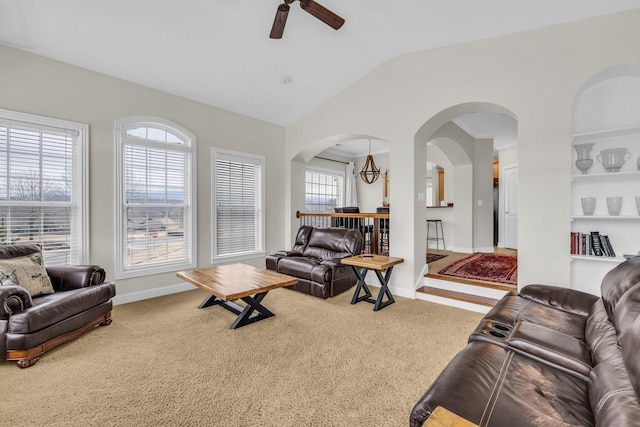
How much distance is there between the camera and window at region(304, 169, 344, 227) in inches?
309

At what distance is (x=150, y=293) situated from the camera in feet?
13.6

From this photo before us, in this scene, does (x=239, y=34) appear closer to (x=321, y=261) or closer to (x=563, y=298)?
(x=321, y=261)

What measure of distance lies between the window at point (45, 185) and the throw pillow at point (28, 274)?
551 millimetres

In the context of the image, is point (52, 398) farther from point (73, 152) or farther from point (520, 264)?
point (520, 264)

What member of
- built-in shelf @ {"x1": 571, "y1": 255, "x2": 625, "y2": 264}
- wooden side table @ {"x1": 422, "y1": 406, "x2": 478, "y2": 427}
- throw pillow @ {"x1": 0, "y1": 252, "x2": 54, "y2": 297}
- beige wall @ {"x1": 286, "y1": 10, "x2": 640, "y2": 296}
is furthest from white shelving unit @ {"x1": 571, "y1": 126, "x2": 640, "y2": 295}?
throw pillow @ {"x1": 0, "y1": 252, "x2": 54, "y2": 297}

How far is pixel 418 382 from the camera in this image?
7.06 ft

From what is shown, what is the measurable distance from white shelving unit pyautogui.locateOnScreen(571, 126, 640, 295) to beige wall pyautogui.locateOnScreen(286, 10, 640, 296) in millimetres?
168

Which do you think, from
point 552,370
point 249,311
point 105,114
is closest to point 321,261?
point 249,311

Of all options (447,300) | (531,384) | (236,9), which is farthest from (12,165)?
(447,300)

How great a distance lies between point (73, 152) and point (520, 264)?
5362 mm

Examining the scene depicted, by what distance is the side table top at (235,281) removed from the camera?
2852mm

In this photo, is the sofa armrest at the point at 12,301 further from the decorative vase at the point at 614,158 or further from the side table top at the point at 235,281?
the decorative vase at the point at 614,158

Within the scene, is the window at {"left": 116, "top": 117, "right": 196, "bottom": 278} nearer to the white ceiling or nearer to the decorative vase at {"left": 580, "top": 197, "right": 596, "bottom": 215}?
the white ceiling

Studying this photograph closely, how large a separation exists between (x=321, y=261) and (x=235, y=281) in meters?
1.55
